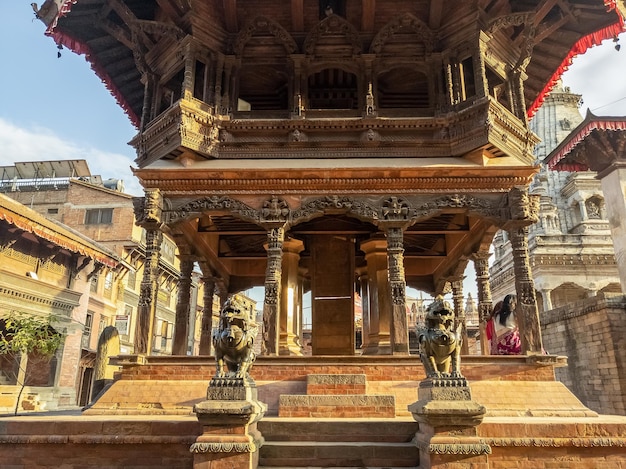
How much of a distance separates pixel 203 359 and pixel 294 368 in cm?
195

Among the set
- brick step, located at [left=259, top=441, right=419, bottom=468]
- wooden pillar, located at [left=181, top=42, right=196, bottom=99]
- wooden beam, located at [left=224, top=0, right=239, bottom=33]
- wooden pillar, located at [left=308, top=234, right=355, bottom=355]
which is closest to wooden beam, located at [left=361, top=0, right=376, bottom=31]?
wooden beam, located at [left=224, top=0, right=239, bottom=33]

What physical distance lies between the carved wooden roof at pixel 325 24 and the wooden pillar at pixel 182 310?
226 inches

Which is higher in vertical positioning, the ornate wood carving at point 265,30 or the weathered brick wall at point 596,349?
the ornate wood carving at point 265,30

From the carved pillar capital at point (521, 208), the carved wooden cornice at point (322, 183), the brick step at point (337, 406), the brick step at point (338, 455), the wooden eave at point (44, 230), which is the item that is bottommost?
the brick step at point (338, 455)

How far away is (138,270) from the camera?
3491 centimetres

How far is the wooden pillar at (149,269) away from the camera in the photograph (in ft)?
33.5

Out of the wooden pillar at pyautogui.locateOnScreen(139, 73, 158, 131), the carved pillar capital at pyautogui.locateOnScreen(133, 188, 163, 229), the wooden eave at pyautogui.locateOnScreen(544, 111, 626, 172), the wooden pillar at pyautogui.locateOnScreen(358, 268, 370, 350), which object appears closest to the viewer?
the carved pillar capital at pyautogui.locateOnScreen(133, 188, 163, 229)

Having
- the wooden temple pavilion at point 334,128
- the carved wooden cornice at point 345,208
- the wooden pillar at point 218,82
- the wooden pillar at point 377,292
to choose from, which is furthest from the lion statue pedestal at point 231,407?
the wooden pillar at point 377,292

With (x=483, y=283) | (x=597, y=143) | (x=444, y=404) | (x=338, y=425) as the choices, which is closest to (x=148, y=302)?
(x=338, y=425)

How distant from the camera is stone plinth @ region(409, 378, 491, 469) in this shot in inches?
231

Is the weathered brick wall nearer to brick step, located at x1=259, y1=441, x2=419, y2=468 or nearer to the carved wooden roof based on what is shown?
the carved wooden roof

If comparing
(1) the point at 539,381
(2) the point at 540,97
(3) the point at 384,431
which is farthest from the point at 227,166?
(2) the point at 540,97

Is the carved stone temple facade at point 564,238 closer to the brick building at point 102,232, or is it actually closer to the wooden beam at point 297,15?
the wooden beam at point 297,15

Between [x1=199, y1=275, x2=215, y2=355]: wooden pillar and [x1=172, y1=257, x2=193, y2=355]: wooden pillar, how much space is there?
164 centimetres
